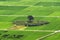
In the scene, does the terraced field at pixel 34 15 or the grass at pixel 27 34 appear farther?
the terraced field at pixel 34 15

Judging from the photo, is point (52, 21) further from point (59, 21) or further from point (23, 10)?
point (23, 10)

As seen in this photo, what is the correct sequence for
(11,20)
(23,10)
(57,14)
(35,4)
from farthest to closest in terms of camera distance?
1. (35,4)
2. (23,10)
3. (57,14)
4. (11,20)

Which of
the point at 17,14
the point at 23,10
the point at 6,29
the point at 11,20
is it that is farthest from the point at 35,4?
the point at 6,29

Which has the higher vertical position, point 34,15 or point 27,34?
point 34,15

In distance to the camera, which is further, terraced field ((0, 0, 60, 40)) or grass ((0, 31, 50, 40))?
terraced field ((0, 0, 60, 40))

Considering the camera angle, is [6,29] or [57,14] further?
[57,14]

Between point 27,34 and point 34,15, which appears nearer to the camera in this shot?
point 27,34

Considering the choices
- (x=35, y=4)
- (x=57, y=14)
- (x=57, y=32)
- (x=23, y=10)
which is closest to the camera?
(x=57, y=32)
